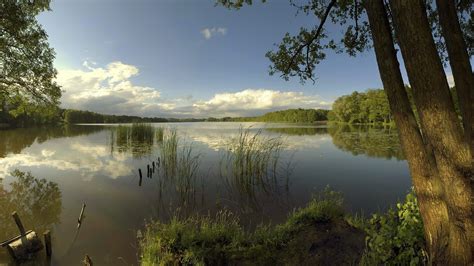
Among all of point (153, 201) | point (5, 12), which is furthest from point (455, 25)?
point (5, 12)

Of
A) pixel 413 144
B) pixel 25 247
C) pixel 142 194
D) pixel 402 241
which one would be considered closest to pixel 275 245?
pixel 402 241

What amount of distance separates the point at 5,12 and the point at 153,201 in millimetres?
10257

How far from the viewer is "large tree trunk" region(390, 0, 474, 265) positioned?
2189 millimetres

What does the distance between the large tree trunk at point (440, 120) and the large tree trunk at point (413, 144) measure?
11cm

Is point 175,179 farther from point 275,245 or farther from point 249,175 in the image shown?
point 275,245

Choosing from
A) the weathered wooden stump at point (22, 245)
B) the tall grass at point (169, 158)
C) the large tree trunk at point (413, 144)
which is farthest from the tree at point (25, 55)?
the large tree trunk at point (413, 144)

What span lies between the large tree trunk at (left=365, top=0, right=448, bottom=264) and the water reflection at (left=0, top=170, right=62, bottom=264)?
6.60 metres

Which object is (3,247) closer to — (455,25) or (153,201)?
(153,201)

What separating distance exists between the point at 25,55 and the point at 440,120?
16133 mm

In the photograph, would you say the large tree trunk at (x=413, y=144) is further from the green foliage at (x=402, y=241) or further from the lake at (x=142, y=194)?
the lake at (x=142, y=194)

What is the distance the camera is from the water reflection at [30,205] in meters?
5.90

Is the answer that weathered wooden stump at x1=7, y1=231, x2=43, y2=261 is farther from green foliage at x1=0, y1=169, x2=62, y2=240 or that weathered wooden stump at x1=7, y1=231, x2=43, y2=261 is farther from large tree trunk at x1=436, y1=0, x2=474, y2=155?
large tree trunk at x1=436, y1=0, x2=474, y2=155

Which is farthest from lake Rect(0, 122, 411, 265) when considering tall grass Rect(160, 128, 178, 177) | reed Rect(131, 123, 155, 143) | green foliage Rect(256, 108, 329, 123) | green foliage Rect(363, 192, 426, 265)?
green foliage Rect(256, 108, 329, 123)

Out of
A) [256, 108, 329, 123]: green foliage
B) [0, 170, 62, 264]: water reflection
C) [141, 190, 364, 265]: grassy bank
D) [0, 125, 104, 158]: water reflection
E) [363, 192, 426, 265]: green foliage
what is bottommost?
[0, 170, 62, 264]: water reflection
